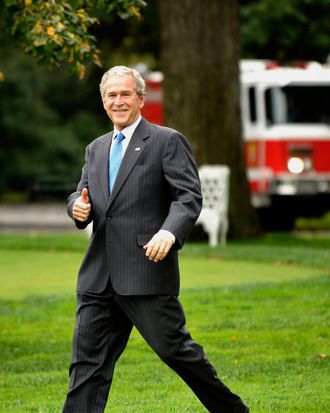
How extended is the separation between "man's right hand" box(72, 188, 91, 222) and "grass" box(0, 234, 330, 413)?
5.56ft

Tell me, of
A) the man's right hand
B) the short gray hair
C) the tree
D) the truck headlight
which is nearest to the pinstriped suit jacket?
the man's right hand

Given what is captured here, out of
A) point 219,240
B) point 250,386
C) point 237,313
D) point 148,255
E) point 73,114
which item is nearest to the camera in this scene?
point 148,255

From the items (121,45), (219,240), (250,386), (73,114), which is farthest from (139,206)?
(73,114)

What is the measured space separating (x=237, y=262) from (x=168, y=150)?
9988 millimetres

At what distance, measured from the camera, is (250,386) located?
28.4 ft

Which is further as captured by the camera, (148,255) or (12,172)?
(12,172)

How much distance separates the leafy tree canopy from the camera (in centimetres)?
1002

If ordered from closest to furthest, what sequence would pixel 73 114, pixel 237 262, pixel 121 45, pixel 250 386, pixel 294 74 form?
1. pixel 250 386
2. pixel 237 262
3. pixel 294 74
4. pixel 121 45
5. pixel 73 114

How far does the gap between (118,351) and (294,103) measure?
18.8 metres

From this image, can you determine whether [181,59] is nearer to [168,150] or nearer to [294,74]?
[294,74]

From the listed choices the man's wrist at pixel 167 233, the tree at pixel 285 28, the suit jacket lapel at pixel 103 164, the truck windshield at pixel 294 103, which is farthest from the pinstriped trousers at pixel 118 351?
the tree at pixel 285 28

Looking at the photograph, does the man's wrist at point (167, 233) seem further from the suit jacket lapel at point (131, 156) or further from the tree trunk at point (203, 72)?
the tree trunk at point (203, 72)

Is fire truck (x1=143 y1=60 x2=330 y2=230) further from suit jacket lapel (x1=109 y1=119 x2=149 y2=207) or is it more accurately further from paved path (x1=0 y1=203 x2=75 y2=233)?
suit jacket lapel (x1=109 y1=119 x2=149 y2=207)

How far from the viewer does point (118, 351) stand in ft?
22.4
